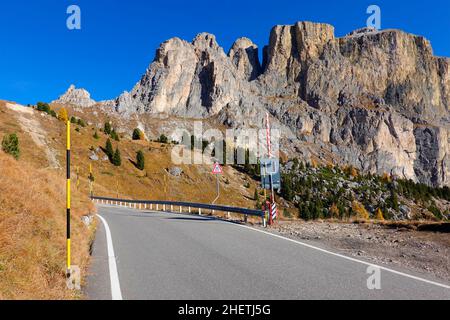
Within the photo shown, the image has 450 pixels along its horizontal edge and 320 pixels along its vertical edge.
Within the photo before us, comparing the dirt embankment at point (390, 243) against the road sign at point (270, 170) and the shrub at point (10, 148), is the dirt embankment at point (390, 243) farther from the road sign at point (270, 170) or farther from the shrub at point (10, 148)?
the shrub at point (10, 148)

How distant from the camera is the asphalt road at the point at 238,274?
636cm

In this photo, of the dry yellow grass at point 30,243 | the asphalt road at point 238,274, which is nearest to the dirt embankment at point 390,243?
the asphalt road at point 238,274

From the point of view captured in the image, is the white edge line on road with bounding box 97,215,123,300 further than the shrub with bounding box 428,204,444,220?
No

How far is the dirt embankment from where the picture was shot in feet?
29.9

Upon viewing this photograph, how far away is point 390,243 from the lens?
476 inches

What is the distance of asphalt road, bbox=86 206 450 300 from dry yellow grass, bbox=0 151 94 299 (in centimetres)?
67

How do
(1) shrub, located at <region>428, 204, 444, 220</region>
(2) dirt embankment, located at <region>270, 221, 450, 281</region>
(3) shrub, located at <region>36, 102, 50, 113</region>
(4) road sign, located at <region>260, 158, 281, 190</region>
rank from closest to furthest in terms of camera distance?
(2) dirt embankment, located at <region>270, 221, 450, 281</region>
(4) road sign, located at <region>260, 158, 281, 190</region>
(3) shrub, located at <region>36, 102, 50, 113</region>
(1) shrub, located at <region>428, 204, 444, 220</region>

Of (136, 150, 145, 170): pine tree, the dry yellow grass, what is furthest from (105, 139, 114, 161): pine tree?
the dry yellow grass

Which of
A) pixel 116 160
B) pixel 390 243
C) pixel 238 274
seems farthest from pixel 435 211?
pixel 238 274

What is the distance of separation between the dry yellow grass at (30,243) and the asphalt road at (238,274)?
666 mm

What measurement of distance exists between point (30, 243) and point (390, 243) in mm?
10260

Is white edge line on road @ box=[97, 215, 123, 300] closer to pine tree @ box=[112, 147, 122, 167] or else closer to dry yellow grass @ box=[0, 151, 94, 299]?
dry yellow grass @ box=[0, 151, 94, 299]

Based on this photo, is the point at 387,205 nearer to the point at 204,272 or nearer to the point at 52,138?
the point at 52,138
